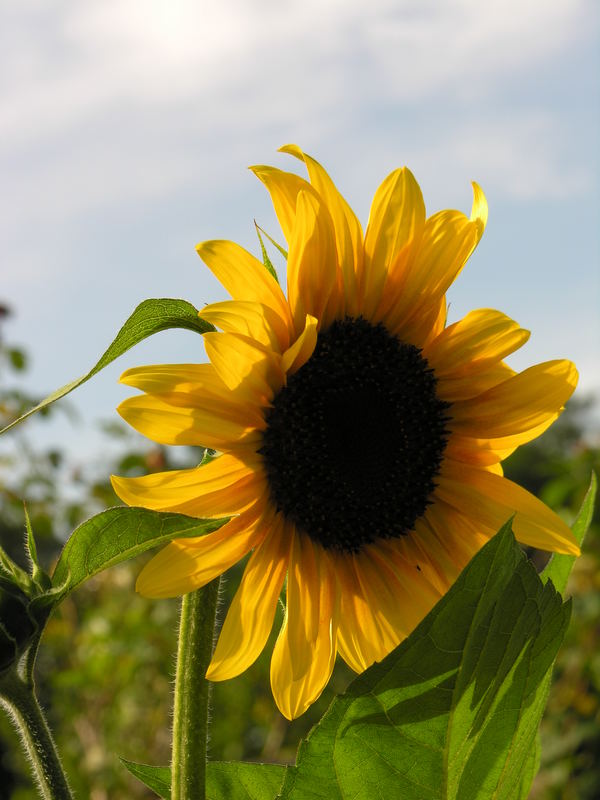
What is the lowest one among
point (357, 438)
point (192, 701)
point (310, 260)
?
point (192, 701)

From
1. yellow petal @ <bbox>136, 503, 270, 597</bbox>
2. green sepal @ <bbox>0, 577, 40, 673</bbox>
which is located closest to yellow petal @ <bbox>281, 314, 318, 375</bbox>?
yellow petal @ <bbox>136, 503, 270, 597</bbox>

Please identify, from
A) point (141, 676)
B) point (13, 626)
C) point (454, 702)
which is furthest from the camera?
point (141, 676)

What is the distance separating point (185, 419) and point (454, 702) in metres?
0.44

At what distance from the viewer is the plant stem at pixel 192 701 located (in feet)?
3.17

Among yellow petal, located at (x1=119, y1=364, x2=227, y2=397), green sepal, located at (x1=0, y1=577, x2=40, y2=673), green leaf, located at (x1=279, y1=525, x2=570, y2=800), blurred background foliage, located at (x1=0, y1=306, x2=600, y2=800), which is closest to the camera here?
green leaf, located at (x1=279, y1=525, x2=570, y2=800)

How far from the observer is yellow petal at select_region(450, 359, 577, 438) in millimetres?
1300

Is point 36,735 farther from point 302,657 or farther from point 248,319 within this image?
point 248,319

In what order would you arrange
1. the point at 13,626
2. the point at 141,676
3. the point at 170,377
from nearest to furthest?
the point at 13,626 < the point at 170,377 < the point at 141,676

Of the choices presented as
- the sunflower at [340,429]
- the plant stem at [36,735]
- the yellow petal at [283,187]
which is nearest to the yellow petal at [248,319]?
the sunflower at [340,429]

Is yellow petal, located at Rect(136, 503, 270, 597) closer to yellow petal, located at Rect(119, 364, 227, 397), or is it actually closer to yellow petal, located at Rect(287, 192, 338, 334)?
yellow petal, located at Rect(119, 364, 227, 397)

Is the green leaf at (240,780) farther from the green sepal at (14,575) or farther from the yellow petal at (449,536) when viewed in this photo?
the yellow petal at (449,536)

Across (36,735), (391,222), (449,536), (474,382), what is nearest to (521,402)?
(474,382)

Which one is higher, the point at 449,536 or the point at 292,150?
the point at 292,150

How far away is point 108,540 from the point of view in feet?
2.96
